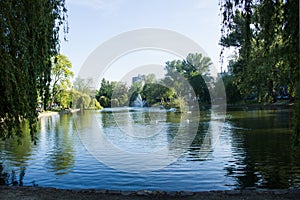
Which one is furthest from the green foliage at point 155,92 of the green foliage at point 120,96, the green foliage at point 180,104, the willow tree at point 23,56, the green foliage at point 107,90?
the willow tree at point 23,56

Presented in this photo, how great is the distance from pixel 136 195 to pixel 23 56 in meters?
3.21

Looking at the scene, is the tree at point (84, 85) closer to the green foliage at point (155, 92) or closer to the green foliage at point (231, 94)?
the green foliage at point (155, 92)

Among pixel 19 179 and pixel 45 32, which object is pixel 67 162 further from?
pixel 45 32

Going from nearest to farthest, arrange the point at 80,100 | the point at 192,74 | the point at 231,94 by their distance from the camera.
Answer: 1. the point at 231,94
2. the point at 80,100
3. the point at 192,74

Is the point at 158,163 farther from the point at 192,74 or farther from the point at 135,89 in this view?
the point at 135,89

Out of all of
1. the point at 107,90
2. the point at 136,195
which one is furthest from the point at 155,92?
the point at 136,195

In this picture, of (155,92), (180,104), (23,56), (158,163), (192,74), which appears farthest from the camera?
(192,74)

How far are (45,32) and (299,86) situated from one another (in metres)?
4.60

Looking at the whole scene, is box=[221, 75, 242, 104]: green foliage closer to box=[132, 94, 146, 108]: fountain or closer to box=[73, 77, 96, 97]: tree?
box=[132, 94, 146, 108]: fountain

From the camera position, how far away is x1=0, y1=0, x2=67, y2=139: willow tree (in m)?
5.44

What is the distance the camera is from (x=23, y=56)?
5.86 meters

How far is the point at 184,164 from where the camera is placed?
9.84 m

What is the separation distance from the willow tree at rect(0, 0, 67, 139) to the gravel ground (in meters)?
1.33

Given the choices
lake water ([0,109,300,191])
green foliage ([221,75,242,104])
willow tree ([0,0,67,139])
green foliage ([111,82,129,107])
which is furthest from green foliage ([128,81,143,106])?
willow tree ([0,0,67,139])
